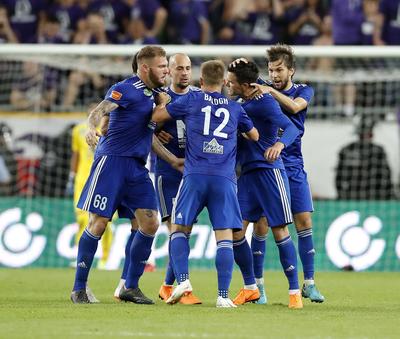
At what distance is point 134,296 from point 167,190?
122cm

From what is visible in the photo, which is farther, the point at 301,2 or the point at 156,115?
the point at 301,2

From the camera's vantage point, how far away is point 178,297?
10031 mm

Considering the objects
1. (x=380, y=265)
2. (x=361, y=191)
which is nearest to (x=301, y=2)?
(x=361, y=191)

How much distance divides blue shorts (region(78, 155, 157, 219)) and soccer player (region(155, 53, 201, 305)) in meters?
0.60

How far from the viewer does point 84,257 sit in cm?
1046

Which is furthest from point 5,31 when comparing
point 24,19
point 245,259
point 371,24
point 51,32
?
point 245,259

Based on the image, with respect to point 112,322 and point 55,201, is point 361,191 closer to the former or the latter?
point 55,201

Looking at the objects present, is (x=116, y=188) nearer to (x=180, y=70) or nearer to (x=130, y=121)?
(x=130, y=121)

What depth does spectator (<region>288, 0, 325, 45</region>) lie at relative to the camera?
66.7 ft

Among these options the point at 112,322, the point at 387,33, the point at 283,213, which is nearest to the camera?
the point at 112,322

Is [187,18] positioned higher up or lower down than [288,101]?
higher up

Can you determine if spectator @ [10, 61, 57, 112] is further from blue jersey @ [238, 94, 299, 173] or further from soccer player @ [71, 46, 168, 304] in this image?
blue jersey @ [238, 94, 299, 173]

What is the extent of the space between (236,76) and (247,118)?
384mm

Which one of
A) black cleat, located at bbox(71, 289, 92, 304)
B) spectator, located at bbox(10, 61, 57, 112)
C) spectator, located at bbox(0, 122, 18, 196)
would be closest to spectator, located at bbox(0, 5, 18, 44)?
spectator, located at bbox(10, 61, 57, 112)
